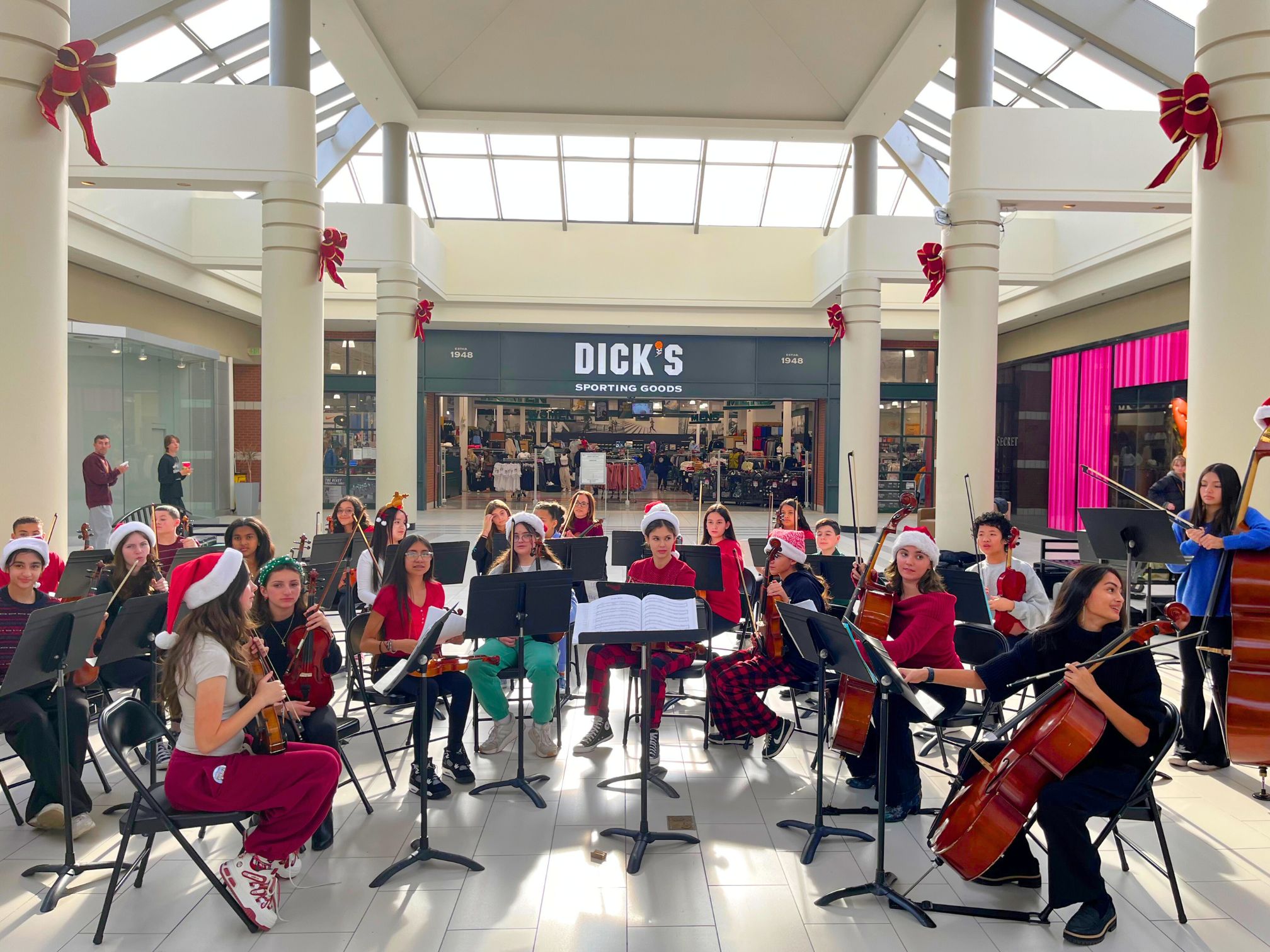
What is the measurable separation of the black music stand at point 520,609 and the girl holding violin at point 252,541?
1779 mm

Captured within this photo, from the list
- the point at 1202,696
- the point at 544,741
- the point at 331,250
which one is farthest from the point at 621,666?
the point at 331,250

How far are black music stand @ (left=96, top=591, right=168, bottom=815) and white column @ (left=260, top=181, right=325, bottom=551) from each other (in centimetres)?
537

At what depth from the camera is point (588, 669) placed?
5363mm

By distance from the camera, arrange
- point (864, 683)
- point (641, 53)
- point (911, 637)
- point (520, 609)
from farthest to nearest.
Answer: point (641, 53) < point (520, 609) < point (911, 637) < point (864, 683)

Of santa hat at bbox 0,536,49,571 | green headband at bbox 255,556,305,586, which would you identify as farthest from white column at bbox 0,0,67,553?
green headband at bbox 255,556,305,586

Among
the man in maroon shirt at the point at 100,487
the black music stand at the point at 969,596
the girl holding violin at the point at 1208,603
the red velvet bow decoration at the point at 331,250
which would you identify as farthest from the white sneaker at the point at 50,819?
the man in maroon shirt at the point at 100,487

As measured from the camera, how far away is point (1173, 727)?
3.32 metres

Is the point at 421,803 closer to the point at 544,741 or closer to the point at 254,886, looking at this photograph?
the point at 254,886

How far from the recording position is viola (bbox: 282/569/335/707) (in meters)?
4.11

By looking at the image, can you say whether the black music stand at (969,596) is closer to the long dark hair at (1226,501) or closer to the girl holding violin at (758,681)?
the girl holding violin at (758,681)

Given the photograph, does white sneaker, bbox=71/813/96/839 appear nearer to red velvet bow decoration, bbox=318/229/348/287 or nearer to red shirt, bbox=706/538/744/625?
red shirt, bbox=706/538/744/625

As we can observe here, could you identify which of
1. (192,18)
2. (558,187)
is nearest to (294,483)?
(192,18)

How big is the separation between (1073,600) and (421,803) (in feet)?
9.95

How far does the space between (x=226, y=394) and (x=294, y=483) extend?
10.7 meters
